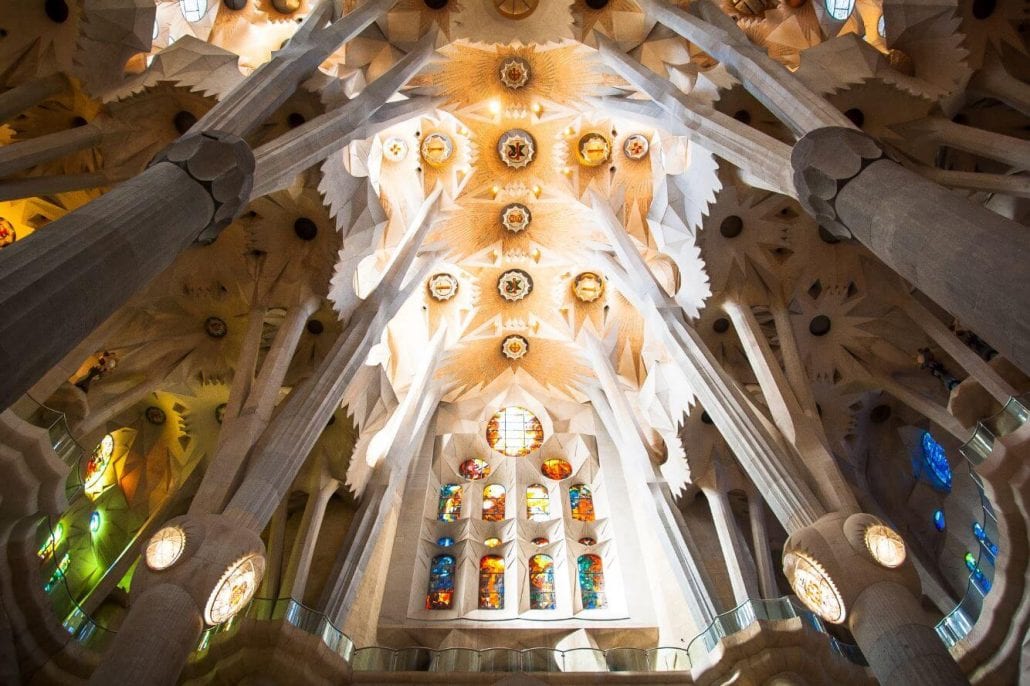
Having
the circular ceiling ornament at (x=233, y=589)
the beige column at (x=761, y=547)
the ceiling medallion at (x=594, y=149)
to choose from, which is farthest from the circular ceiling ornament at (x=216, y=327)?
the beige column at (x=761, y=547)

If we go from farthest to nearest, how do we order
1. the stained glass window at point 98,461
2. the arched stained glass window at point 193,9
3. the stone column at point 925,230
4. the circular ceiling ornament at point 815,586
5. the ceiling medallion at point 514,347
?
the ceiling medallion at point 514,347, the arched stained glass window at point 193,9, the stained glass window at point 98,461, the circular ceiling ornament at point 815,586, the stone column at point 925,230

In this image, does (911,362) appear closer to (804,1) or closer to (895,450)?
(895,450)

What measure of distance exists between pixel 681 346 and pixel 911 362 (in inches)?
200

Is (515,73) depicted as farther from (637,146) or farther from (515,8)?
(637,146)

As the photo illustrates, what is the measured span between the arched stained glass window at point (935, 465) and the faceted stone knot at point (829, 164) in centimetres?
940

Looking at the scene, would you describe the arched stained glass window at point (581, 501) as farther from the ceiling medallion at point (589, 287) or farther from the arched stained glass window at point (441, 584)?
the ceiling medallion at point (589, 287)

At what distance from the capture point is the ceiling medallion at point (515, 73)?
17469mm

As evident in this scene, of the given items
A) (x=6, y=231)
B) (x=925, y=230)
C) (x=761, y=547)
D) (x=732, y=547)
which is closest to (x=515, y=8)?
(x=6, y=231)

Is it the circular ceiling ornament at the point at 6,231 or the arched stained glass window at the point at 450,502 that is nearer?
the circular ceiling ornament at the point at 6,231

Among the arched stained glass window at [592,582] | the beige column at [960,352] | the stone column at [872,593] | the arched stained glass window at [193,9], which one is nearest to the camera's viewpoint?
the stone column at [872,593]

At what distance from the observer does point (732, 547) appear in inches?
521

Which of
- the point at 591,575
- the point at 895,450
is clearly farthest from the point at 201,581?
the point at 895,450

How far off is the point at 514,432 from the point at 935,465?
1114 centimetres

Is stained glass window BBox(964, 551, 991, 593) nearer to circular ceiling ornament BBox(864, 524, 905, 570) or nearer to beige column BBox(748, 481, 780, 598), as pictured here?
circular ceiling ornament BBox(864, 524, 905, 570)
